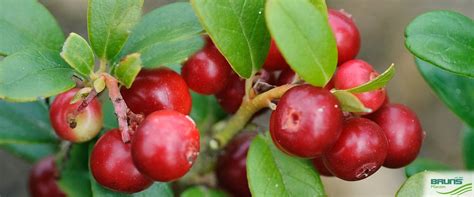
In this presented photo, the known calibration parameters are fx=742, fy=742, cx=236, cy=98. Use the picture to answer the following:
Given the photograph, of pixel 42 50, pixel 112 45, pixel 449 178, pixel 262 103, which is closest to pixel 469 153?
pixel 449 178

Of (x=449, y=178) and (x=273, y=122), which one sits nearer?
(x=273, y=122)

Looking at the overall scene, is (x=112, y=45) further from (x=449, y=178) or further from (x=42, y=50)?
(x=449, y=178)

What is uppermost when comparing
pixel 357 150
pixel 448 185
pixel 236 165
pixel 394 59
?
pixel 357 150

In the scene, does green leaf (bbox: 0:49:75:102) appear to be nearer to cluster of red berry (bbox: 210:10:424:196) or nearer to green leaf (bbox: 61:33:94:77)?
green leaf (bbox: 61:33:94:77)

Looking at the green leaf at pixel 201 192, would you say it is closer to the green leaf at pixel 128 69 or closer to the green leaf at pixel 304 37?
the green leaf at pixel 128 69

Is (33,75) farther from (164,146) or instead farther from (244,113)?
(244,113)

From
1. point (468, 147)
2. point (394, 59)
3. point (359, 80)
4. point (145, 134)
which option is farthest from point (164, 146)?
point (394, 59)

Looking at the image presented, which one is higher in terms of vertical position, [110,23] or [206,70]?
[110,23]
